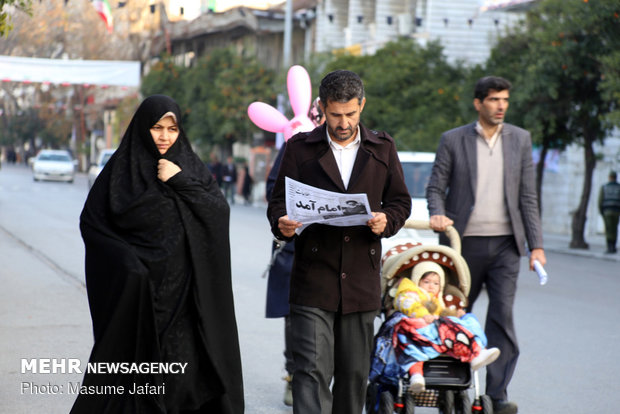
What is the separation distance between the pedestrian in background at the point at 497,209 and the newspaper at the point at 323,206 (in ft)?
6.22

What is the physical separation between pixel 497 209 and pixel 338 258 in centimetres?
195

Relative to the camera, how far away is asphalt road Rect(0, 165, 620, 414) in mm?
6926

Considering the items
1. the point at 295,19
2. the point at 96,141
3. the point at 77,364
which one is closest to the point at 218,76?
the point at 295,19

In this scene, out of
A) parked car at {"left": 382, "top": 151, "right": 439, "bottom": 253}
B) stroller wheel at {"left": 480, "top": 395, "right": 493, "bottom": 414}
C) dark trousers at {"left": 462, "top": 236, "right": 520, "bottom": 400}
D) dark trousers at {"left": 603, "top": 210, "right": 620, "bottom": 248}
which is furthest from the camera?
dark trousers at {"left": 603, "top": 210, "right": 620, "bottom": 248}

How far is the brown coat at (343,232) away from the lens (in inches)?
190

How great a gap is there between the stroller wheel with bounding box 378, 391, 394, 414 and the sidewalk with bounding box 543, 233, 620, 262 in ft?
52.7

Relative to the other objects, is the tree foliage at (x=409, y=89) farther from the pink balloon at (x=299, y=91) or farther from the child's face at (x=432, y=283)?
the child's face at (x=432, y=283)

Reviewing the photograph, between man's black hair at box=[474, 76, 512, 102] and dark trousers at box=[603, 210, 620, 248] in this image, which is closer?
man's black hair at box=[474, 76, 512, 102]

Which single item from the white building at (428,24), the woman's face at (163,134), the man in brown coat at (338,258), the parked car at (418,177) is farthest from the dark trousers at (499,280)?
the white building at (428,24)

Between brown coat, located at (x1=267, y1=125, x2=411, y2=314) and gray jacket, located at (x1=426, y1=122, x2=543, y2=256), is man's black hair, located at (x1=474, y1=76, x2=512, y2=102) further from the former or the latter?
brown coat, located at (x1=267, y1=125, x2=411, y2=314)

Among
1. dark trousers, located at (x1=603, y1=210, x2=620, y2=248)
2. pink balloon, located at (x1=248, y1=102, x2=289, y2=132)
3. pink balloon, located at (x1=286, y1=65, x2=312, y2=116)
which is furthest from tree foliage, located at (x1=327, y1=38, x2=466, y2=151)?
pink balloon, located at (x1=286, y1=65, x2=312, y2=116)

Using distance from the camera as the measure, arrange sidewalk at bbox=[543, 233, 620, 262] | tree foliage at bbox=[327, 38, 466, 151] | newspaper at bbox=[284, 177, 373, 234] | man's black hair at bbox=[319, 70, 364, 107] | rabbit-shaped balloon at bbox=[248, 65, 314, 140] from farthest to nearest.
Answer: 1. tree foliage at bbox=[327, 38, 466, 151]
2. sidewalk at bbox=[543, 233, 620, 262]
3. rabbit-shaped balloon at bbox=[248, 65, 314, 140]
4. man's black hair at bbox=[319, 70, 364, 107]
5. newspaper at bbox=[284, 177, 373, 234]

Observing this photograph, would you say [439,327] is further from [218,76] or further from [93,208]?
[218,76]

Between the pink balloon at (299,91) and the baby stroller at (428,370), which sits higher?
the pink balloon at (299,91)
